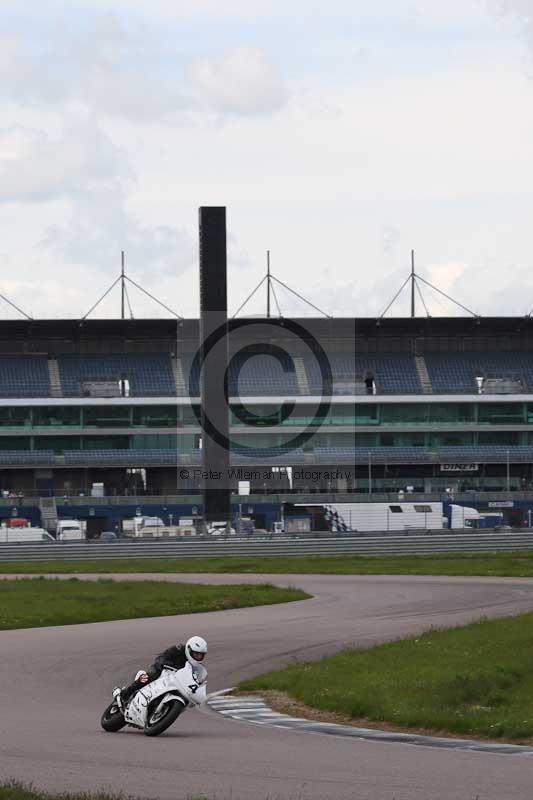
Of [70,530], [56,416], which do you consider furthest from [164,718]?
[56,416]

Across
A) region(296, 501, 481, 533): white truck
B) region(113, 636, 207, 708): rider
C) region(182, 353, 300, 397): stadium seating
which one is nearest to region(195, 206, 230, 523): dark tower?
region(296, 501, 481, 533): white truck

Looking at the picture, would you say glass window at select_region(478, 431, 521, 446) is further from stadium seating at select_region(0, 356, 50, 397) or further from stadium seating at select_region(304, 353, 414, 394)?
stadium seating at select_region(0, 356, 50, 397)

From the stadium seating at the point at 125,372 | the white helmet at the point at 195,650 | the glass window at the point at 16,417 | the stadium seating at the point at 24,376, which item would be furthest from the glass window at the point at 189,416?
the white helmet at the point at 195,650

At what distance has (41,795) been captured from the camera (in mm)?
12055

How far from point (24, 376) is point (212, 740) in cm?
8588

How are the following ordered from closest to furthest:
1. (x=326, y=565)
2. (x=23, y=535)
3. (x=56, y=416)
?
(x=326, y=565)
(x=23, y=535)
(x=56, y=416)

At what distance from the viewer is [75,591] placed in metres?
42.8

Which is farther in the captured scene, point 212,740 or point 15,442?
point 15,442

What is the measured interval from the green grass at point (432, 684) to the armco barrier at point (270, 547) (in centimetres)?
4124

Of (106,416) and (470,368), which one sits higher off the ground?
(470,368)

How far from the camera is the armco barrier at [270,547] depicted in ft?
220

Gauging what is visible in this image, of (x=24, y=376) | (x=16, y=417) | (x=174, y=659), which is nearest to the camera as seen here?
(x=174, y=659)

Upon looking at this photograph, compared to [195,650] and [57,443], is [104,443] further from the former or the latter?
[195,650]

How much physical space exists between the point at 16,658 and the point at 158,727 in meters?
10.3
